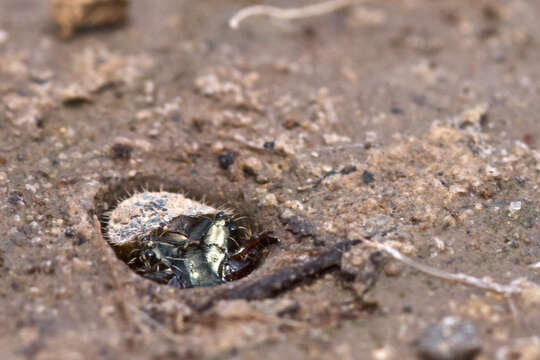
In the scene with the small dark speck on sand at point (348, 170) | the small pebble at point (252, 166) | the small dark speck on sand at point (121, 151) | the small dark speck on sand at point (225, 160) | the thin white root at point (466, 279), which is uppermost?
the small dark speck on sand at point (348, 170)

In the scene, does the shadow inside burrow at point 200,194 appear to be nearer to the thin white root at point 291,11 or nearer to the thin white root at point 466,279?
the thin white root at point 466,279

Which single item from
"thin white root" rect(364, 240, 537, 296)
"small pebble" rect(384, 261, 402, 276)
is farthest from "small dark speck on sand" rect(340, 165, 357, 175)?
"small pebble" rect(384, 261, 402, 276)

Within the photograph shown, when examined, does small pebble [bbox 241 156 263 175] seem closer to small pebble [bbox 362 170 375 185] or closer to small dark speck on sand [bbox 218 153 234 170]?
small dark speck on sand [bbox 218 153 234 170]

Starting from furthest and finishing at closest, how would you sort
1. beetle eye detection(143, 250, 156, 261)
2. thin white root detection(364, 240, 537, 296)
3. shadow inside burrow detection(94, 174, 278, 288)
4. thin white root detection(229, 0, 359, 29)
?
1. thin white root detection(229, 0, 359, 29)
2. shadow inside burrow detection(94, 174, 278, 288)
3. beetle eye detection(143, 250, 156, 261)
4. thin white root detection(364, 240, 537, 296)

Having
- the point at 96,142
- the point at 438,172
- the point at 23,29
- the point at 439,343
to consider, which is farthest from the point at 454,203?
the point at 23,29

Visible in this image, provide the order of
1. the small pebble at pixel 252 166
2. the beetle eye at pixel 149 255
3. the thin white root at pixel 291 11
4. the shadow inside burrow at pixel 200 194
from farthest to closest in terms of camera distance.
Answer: the thin white root at pixel 291 11 → the small pebble at pixel 252 166 → the shadow inside burrow at pixel 200 194 → the beetle eye at pixel 149 255

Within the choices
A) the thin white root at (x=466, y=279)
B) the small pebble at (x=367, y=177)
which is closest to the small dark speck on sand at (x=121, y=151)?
the small pebble at (x=367, y=177)

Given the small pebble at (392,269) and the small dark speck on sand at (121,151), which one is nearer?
the small pebble at (392,269)

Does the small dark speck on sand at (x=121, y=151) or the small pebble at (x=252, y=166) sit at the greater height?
the small pebble at (x=252, y=166)

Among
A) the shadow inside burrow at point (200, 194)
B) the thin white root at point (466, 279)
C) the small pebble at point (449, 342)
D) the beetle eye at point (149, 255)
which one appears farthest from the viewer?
the shadow inside burrow at point (200, 194)
